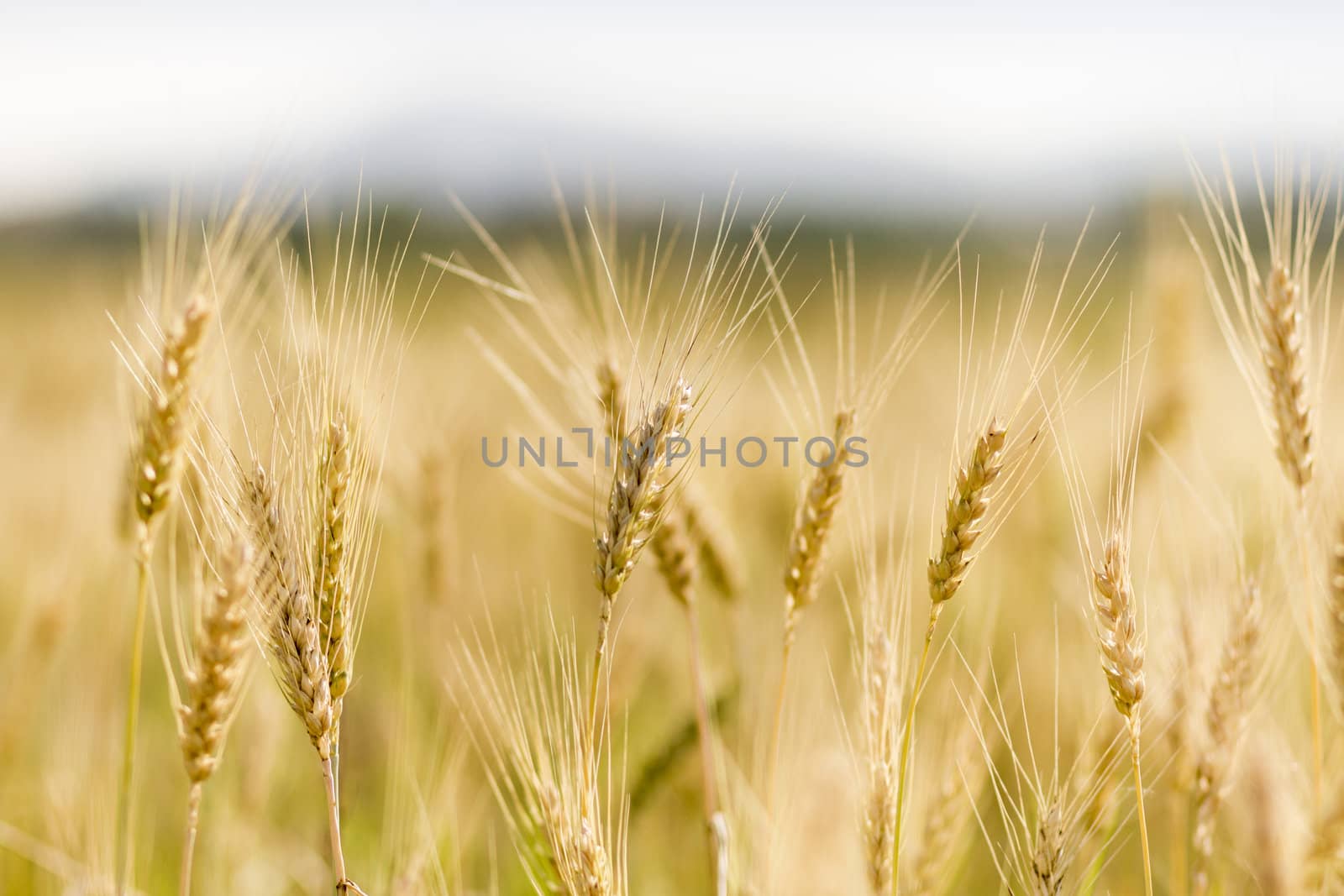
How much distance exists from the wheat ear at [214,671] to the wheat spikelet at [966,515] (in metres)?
1.07

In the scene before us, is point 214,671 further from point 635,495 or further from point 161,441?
point 635,495

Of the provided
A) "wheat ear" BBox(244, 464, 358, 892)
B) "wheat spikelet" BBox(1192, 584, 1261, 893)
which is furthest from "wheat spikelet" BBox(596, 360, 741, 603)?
"wheat spikelet" BBox(1192, 584, 1261, 893)

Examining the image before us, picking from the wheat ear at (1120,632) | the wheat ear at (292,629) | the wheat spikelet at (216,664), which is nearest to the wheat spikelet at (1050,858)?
the wheat ear at (1120,632)

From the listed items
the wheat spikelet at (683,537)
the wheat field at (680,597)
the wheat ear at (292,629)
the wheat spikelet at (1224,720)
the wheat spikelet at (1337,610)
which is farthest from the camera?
the wheat spikelet at (683,537)

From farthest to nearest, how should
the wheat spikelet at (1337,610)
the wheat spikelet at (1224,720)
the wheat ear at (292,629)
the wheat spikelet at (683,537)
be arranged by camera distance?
the wheat spikelet at (683,537), the wheat spikelet at (1337,610), the wheat spikelet at (1224,720), the wheat ear at (292,629)

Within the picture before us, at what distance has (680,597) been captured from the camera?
6.15 ft

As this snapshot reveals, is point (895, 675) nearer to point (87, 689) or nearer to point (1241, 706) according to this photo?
point (1241, 706)

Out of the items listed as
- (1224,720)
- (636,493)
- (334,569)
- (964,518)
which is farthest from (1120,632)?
(334,569)

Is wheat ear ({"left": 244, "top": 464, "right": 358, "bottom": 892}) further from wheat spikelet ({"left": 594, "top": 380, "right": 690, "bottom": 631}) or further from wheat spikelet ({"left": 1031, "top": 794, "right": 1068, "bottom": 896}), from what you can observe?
wheat spikelet ({"left": 1031, "top": 794, "right": 1068, "bottom": 896})

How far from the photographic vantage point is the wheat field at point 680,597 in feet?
4.46

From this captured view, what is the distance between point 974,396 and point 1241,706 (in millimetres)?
754

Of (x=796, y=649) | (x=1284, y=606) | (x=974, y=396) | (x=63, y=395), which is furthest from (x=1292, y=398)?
(x=63, y=395)

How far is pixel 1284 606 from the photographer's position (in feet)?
5.91

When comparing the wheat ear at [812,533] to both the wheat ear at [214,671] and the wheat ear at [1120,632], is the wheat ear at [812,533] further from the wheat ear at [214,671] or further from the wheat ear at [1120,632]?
the wheat ear at [214,671]
